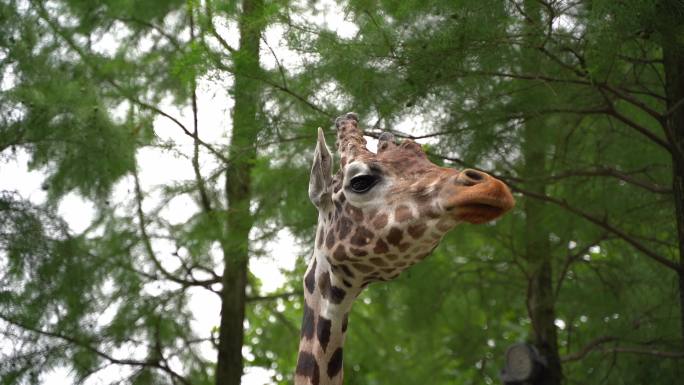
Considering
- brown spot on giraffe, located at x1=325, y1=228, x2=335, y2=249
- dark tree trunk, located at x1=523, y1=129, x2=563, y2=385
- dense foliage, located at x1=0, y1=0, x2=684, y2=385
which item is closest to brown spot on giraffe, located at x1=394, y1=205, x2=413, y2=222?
brown spot on giraffe, located at x1=325, y1=228, x2=335, y2=249

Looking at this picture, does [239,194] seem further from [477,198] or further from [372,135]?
[477,198]

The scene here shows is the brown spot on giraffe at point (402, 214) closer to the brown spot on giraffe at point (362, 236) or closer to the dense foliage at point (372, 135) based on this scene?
the brown spot on giraffe at point (362, 236)

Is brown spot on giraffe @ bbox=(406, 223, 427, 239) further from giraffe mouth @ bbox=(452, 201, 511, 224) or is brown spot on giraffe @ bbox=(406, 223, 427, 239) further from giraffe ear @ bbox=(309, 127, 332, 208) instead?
giraffe ear @ bbox=(309, 127, 332, 208)

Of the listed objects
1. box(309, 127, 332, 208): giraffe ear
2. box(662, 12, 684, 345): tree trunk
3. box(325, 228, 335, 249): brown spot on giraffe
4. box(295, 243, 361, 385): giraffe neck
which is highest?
box(662, 12, 684, 345): tree trunk

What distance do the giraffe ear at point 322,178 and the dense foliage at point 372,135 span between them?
1.47 m

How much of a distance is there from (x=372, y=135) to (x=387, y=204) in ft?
7.07

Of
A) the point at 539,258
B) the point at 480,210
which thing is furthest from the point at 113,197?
the point at 480,210

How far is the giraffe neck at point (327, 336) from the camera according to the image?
3.96 metres

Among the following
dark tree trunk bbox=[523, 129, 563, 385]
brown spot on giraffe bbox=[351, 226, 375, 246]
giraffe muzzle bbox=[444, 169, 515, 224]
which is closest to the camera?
giraffe muzzle bbox=[444, 169, 515, 224]

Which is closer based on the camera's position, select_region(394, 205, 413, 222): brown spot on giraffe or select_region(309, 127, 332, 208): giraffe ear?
select_region(394, 205, 413, 222): brown spot on giraffe

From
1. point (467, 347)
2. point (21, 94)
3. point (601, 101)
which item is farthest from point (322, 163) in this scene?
point (467, 347)

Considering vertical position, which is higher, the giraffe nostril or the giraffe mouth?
the giraffe nostril

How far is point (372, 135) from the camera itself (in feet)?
19.3

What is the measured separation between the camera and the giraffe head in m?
3.44
